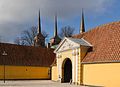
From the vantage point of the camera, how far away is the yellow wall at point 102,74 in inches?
916

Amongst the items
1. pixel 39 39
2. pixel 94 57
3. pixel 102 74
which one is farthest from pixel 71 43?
pixel 39 39

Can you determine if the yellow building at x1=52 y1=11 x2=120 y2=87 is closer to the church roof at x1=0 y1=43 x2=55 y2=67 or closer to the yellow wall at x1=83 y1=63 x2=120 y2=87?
the yellow wall at x1=83 y1=63 x2=120 y2=87

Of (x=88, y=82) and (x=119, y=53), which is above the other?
(x=119, y=53)

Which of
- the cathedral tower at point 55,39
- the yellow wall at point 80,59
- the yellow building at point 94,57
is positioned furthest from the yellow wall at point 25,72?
the cathedral tower at point 55,39

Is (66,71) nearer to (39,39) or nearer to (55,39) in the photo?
(39,39)

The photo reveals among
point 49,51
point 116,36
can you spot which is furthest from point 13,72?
point 116,36

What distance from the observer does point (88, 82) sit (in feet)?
88.7

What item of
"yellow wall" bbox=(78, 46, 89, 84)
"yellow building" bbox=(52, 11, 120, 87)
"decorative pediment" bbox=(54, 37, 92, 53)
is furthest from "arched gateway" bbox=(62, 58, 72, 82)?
"yellow wall" bbox=(78, 46, 89, 84)

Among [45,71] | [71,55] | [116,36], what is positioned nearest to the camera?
[116,36]

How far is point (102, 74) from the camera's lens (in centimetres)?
2495

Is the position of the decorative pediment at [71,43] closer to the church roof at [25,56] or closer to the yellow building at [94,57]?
the yellow building at [94,57]

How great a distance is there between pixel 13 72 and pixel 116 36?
60.1 ft

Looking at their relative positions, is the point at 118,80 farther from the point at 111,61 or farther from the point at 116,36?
the point at 116,36

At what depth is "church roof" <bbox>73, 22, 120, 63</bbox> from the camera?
2457 cm
